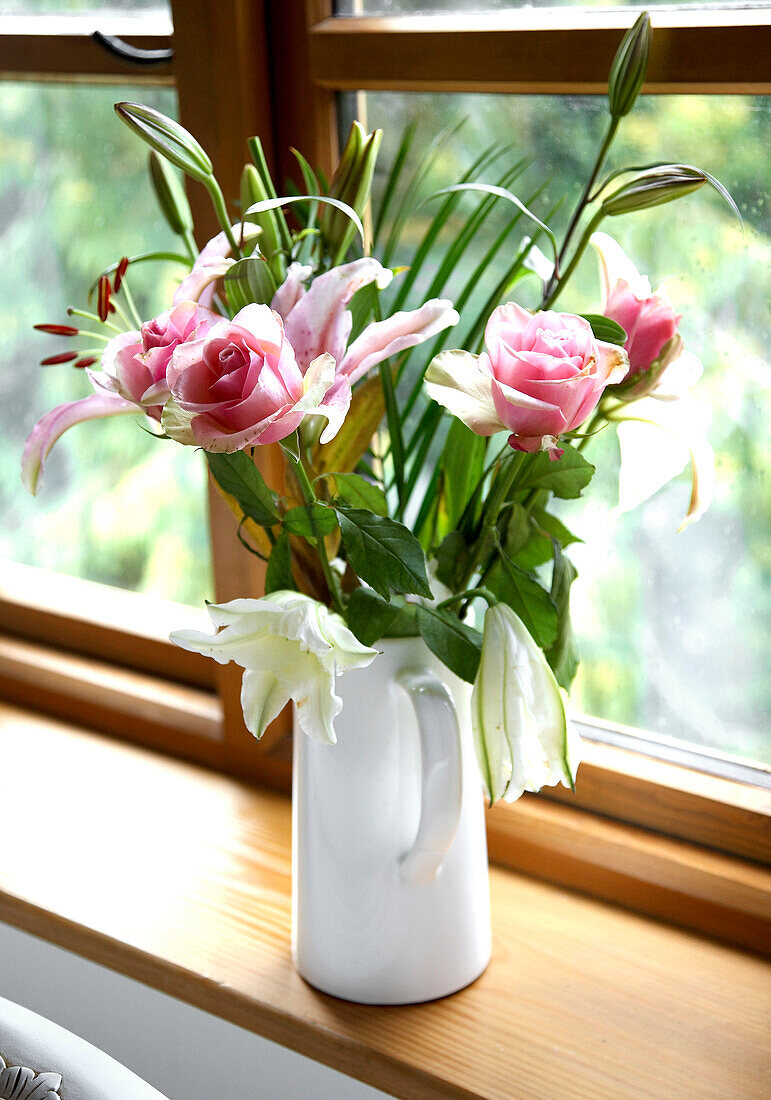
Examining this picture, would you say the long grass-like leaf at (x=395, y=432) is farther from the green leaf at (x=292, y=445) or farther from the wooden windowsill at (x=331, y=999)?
the wooden windowsill at (x=331, y=999)

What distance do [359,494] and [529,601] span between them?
11 cm

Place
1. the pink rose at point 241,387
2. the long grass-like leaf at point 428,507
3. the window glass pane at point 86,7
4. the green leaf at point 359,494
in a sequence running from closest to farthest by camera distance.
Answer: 1. the pink rose at point 241,387
2. the green leaf at point 359,494
3. the long grass-like leaf at point 428,507
4. the window glass pane at point 86,7

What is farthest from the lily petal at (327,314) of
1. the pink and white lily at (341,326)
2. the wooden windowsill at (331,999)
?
the wooden windowsill at (331,999)

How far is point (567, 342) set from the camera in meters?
0.55

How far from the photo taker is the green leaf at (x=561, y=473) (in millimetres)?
653

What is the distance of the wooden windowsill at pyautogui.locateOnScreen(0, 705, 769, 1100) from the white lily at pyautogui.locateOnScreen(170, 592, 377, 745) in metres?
0.26

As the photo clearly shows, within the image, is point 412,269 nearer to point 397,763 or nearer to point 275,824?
point 397,763

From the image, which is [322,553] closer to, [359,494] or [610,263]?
[359,494]

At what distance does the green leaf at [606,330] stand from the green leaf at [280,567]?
0.20 m

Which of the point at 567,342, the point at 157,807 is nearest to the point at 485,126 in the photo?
the point at 567,342

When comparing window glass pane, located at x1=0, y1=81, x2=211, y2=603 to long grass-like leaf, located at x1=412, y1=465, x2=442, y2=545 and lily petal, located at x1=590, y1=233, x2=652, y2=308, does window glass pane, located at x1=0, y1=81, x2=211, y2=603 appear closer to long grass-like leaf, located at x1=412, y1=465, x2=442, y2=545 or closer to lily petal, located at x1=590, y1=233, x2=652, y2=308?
long grass-like leaf, located at x1=412, y1=465, x2=442, y2=545

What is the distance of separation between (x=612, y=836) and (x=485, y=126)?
51cm

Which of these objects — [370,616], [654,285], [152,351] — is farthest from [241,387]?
[654,285]

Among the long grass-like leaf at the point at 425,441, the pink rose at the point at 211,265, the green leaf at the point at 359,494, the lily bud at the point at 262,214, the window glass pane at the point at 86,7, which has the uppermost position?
the window glass pane at the point at 86,7
